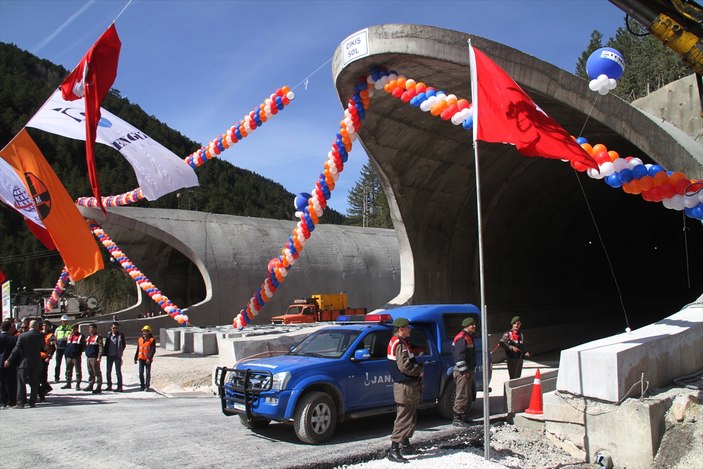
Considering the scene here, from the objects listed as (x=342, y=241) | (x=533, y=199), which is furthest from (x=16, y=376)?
(x=342, y=241)

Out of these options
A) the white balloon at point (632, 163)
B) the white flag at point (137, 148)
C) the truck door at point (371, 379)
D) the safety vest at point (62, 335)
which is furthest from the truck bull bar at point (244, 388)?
the white flag at point (137, 148)

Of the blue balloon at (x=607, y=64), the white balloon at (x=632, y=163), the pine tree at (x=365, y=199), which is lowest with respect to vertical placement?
the white balloon at (x=632, y=163)

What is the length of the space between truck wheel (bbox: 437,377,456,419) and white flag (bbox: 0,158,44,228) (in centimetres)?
1287

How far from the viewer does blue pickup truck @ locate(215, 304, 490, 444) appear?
8.30 m

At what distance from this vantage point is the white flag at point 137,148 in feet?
55.1

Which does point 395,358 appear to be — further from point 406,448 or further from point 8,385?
point 8,385

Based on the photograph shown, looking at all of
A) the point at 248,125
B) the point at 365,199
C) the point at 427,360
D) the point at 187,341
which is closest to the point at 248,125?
the point at 248,125

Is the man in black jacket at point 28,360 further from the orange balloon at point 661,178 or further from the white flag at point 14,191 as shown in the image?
the orange balloon at point 661,178

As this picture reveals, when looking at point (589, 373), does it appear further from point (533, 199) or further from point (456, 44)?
point (533, 199)

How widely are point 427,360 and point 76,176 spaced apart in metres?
75.5

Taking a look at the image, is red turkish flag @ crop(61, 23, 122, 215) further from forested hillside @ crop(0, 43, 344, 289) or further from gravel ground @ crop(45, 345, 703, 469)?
forested hillside @ crop(0, 43, 344, 289)

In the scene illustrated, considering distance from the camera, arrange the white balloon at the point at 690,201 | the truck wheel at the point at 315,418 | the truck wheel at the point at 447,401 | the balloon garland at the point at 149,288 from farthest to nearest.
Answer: the balloon garland at the point at 149,288
the white balloon at the point at 690,201
the truck wheel at the point at 447,401
the truck wheel at the point at 315,418

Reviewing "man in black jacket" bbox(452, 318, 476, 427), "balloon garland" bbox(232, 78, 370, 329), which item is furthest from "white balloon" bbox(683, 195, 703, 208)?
"balloon garland" bbox(232, 78, 370, 329)

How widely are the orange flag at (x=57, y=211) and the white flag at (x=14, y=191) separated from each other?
0.25m
